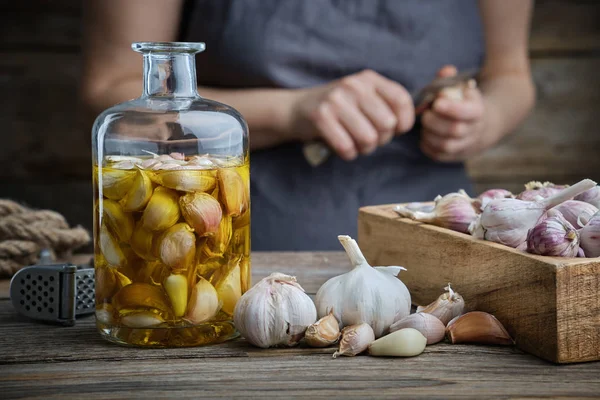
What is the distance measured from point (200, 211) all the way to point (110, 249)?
0.09 meters

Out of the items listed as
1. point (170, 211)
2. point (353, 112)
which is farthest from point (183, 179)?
point (353, 112)

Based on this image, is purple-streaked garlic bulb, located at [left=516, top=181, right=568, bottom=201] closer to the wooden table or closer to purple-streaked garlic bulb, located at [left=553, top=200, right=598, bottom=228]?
purple-streaked garlic bulb, located at [left=553, top=200, right=598, bottom=228]

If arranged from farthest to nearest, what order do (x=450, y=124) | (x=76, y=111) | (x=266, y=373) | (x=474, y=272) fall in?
(x=76, y=111) < (x=450, y=124) < (x=474, y=272) < (x=266, y=373)

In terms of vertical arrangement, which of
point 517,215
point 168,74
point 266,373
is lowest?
point 266,373

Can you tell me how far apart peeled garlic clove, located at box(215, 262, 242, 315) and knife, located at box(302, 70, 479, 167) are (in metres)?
0.64

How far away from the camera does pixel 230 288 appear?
2.18ft

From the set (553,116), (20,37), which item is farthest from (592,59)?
(20,37)

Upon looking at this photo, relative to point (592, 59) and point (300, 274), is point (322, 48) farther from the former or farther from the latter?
point (592, 59)

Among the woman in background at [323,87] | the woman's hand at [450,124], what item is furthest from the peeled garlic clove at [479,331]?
the woman's hand at [450,124]

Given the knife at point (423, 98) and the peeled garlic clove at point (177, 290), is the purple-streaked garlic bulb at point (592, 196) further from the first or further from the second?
the knife at point (423, 98)

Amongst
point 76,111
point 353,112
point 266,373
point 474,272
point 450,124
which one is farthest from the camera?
point 76,111

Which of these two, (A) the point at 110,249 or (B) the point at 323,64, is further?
(B) the point at 323,64

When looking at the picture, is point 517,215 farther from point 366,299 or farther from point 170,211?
point 170,211

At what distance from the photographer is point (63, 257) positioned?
3.45ft
